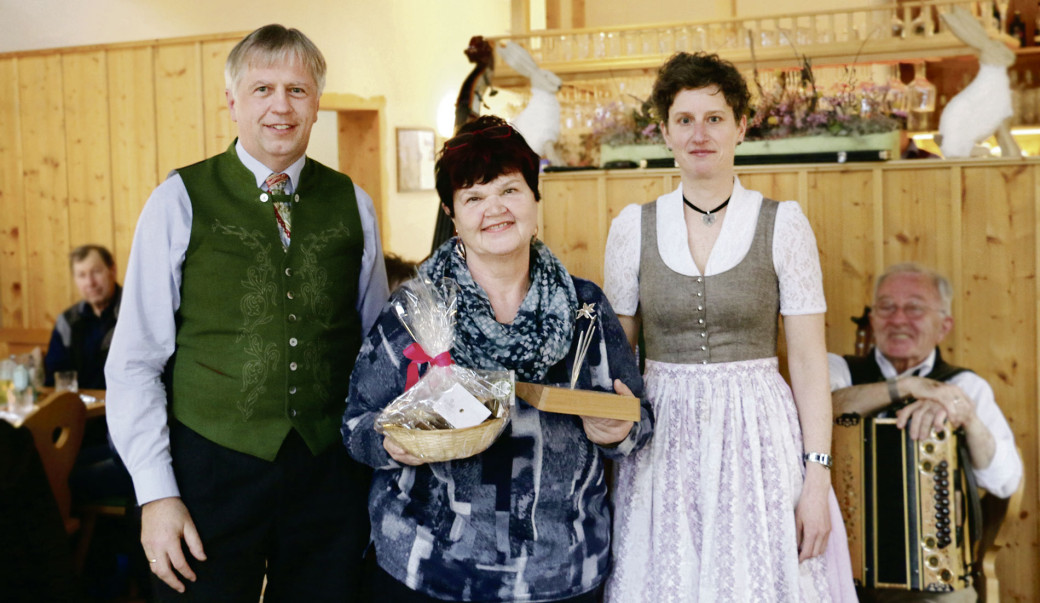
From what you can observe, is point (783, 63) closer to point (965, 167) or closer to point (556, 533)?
point (965, 167)

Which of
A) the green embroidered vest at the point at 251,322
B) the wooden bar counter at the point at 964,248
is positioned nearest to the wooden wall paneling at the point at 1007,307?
the wooden bar counter at the point at 964,248

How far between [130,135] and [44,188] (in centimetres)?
78

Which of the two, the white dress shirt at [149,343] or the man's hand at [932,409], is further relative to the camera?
the man's hand at [932,409]

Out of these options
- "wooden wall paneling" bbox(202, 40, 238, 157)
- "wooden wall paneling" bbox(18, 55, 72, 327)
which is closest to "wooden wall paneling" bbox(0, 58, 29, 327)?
"wooden wall paneling" bbox(18, 55, 72, 327)

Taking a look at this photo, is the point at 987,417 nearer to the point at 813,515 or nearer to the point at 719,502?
the point at 813,515

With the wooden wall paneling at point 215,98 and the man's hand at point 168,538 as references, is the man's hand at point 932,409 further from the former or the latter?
the wooden wall paneling at point 215,98

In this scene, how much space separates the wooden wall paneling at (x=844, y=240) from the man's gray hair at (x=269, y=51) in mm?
2175

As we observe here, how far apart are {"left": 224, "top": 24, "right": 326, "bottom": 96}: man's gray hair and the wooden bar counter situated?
2036mm

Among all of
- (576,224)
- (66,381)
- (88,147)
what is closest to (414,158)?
(88,147)

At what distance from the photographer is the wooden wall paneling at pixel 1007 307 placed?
3.28 m

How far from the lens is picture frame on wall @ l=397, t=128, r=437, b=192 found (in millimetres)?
8195

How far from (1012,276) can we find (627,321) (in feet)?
6.01

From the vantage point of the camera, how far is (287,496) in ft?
6.34

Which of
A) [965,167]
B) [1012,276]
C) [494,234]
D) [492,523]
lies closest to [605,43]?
[965,167]
